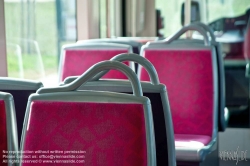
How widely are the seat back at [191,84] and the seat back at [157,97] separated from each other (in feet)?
3.34

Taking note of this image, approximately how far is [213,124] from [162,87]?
109cm

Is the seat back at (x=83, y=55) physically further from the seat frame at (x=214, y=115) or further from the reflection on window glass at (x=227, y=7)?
the reflection on window glass at (x=227, y=7)

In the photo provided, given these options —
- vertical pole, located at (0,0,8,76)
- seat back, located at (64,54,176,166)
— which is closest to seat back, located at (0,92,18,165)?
seat back, located at (64,54,176,166)

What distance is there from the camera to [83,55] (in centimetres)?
309

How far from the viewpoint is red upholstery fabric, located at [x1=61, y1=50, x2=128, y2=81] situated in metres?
3.06

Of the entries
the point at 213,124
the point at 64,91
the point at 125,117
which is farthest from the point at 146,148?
the point at 213,124

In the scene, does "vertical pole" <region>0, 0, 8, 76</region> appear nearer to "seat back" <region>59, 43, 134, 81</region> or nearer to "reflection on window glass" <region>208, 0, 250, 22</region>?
"seat back" <region>59, 43, 134, 81</region>

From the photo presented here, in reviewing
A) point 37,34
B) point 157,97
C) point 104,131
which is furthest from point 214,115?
point 104,131

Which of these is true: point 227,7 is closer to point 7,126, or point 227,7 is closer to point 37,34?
point 37,34

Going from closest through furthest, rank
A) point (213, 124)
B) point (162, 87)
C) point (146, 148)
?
point (146, 148)
point (162, 87)
point (213, 124)

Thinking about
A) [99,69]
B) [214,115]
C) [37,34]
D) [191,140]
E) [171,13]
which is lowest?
[191,140]

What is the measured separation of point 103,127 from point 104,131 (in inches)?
0.5

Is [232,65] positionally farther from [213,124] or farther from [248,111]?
[213,124]

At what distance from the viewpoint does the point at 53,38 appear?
3301 millimetres
